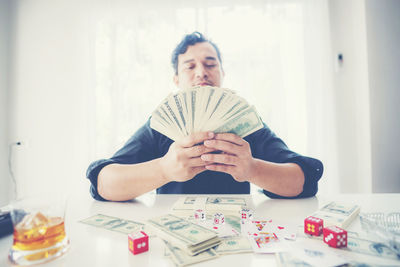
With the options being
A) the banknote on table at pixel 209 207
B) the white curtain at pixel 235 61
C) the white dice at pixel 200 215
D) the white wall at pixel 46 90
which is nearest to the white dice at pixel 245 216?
the banknote on table at pixel 209 207

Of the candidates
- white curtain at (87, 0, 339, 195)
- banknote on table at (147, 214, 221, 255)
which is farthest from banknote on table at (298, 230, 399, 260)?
white curtain at (87, 0, 339, 195)

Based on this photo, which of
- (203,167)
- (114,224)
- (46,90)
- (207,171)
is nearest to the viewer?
(114,224)

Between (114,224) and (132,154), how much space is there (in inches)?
21.3

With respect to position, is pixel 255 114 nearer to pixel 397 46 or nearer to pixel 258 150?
pixel 258 150

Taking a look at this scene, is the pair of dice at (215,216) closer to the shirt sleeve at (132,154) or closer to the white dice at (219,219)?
the white dice at (219,219)

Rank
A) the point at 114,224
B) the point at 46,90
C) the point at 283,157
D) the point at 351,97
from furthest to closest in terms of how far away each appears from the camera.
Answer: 1. the point at 46,90
2. the point at 351,97
3. the point at 283,157
4. the point at 114,224

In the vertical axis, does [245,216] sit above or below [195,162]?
below

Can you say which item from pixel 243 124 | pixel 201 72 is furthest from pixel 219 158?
pixel 201 72

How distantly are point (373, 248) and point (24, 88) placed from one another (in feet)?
11.5

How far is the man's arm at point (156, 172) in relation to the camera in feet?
2.84

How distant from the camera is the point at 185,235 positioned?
57 cm

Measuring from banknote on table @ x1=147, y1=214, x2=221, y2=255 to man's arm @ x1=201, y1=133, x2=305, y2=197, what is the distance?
31cm

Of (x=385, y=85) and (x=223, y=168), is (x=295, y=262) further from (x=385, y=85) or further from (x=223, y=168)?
(x=385, y=85)

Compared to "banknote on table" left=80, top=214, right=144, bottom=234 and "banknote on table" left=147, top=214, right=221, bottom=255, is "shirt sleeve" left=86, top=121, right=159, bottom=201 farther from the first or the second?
"banknote on table" left=147, top=214, right=221, bottom=255
